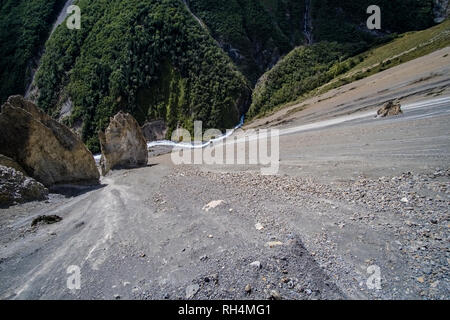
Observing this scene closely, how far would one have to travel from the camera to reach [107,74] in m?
72.1

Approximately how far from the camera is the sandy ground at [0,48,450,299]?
4.33 m

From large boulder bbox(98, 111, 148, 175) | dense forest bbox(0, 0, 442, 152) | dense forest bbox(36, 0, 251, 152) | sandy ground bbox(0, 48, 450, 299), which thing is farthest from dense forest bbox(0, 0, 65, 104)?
sandy ground bbox(0, 48, 450, 299)

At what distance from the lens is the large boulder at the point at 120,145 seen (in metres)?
21.3

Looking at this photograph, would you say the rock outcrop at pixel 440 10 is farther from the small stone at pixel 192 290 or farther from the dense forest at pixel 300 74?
the small stone at pixel 192 290

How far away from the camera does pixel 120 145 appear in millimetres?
21562

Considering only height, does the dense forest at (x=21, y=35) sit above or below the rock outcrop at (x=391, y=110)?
above

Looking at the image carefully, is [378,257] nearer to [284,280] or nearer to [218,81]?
[284,280]

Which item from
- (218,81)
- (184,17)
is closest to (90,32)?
(184,17)

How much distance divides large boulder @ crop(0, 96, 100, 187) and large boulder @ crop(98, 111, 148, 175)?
628 centimetres

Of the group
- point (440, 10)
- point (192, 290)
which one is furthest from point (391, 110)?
point (440, 10)

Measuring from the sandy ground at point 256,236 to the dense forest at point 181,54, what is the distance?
49.3 metres

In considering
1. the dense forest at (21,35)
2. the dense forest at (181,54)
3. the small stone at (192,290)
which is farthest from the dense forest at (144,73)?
the small stone at (192,290)

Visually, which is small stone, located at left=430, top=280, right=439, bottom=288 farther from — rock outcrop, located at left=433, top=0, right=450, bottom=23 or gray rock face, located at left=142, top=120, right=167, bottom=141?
rock outcrop, located at left=433, top=0, right=450, bottom=23

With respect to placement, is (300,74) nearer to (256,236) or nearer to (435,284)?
(256,236)
